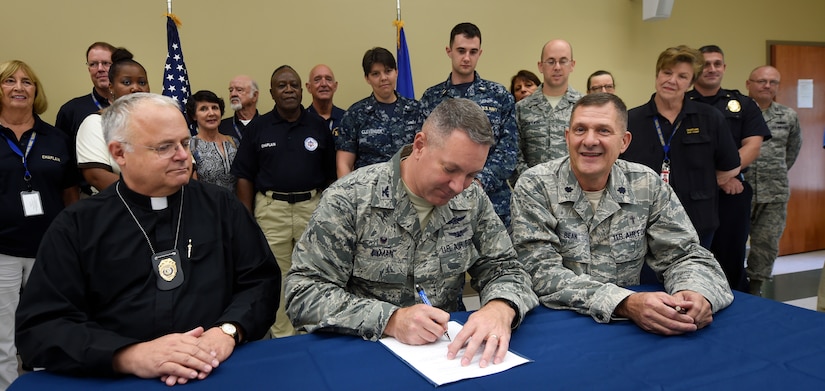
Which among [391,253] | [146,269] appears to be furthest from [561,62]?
[146,269]

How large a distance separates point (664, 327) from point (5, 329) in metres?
3.12

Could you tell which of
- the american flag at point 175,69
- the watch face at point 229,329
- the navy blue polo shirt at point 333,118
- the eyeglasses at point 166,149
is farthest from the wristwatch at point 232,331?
the american flag at point 175,69

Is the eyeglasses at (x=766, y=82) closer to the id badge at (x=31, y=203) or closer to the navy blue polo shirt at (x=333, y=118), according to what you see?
the navy blue polo shirt at (x=333, y=118)

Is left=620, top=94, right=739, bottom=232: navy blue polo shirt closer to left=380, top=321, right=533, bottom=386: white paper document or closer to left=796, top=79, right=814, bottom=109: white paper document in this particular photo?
left=380, top=321, right=533, bottom=386: white paper document

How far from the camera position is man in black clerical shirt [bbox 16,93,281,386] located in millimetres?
1308

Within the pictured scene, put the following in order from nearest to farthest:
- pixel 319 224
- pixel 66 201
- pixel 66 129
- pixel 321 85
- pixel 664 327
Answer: pixel 664 327 → pixel 319 224 → pixel 66 201 → pixel 66 129 → pixel 321 85

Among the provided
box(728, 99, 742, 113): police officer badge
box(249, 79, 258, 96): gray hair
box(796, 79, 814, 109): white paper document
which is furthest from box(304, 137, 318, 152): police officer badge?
box(796, 79, 814, 109): white paper document

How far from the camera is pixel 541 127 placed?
3.45 m

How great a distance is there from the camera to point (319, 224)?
1.64 meters

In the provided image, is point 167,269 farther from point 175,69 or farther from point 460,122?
point 175,69

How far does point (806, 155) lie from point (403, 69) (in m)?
5.26

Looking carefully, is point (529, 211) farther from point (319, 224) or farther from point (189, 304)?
point (189, 304)

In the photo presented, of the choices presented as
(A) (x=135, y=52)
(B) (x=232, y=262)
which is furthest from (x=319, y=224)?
(A) (x=135, y=52)

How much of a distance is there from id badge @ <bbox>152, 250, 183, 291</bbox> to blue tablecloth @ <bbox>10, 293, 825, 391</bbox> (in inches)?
12.2
